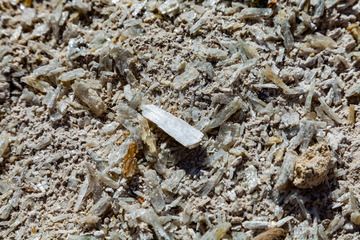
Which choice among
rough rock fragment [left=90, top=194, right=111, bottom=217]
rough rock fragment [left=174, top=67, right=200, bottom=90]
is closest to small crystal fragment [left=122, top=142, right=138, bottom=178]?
rough rock fragment [left=90, top=194, right=111, bottom=217]

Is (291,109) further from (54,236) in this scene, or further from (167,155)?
(54,236)

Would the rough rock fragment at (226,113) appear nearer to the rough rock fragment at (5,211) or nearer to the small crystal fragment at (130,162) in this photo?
the small crystal fragment at (130,162)

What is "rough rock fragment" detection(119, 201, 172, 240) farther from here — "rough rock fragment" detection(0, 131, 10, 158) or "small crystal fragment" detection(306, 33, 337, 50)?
"small crystal fragment" detection(306, 33, 337, 50)

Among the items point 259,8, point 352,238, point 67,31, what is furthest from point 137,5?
point 352,238

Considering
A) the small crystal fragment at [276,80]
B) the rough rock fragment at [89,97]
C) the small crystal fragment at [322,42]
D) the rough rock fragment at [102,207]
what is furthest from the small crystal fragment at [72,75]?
the small crystal fragment at [322,42]

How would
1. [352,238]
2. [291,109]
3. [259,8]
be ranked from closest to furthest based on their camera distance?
1. [352,238]
2. [291,109]
3. [259,8]

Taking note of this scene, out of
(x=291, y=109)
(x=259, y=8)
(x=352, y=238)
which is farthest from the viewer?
(x=259, y=8)
